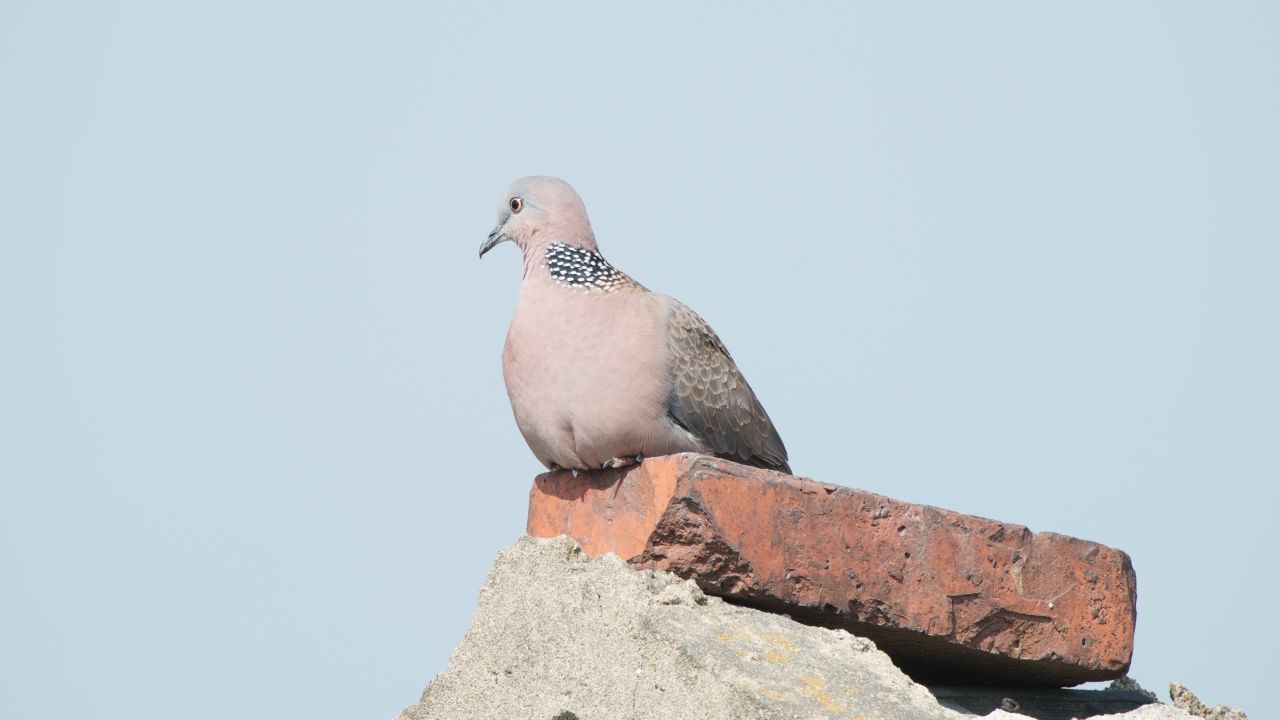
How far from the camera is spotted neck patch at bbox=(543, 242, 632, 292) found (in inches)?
180

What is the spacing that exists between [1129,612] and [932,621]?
2.45ft

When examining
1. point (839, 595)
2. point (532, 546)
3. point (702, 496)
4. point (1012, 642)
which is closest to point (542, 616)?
point (532, 546)

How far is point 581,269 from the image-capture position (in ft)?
15.1

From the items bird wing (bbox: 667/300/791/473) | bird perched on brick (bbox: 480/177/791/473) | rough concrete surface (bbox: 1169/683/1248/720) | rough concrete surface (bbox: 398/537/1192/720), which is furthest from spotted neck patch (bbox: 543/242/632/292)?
rough concrete surface (bbox: 1169/683/1248/720)

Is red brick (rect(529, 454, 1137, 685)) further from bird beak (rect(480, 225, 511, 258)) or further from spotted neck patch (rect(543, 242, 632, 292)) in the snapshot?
bird beak (rect(480, 225, 511, 258))

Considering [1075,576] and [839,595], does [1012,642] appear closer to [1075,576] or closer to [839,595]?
[1075,576]

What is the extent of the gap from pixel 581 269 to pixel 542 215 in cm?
30

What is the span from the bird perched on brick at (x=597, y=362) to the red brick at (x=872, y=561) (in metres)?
0.17

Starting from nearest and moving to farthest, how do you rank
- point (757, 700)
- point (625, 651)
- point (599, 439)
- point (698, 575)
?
point (757, 700) < point (625, 651) < point (698, 575) < point (599, 439)

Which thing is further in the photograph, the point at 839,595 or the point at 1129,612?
the point at 1129,612

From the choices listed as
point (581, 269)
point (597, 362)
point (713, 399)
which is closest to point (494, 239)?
point (581, 269)

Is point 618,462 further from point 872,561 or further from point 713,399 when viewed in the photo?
point 872,561

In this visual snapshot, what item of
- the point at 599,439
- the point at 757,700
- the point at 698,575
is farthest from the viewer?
the point at 599,439

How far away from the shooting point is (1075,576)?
14.5 ft
